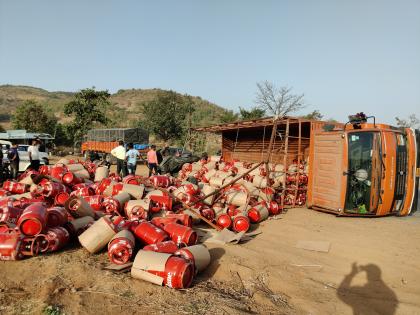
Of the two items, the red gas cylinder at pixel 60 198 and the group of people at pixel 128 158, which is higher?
the group of people at pixel 128 158

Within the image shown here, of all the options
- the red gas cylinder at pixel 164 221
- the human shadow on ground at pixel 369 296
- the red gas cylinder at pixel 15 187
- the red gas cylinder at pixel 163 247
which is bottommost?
the human shadow on ground at pixel 369 296

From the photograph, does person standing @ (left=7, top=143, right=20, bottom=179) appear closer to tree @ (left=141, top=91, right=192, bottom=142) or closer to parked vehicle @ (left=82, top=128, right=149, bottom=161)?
parked vehicle @ (left=82, top=128, right=149, bottom=161)

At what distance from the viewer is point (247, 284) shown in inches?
182

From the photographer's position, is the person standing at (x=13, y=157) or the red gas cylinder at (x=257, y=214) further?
the person standing at (x=13, y=157)

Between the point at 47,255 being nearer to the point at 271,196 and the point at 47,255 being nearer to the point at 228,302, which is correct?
the point at 228,302

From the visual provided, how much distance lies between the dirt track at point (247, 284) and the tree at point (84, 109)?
3247 centimetres

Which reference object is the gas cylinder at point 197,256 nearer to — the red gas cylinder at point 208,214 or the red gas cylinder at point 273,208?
the red gas cylinder at point 208,214

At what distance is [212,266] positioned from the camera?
5.13m

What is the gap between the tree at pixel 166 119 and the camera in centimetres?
3909

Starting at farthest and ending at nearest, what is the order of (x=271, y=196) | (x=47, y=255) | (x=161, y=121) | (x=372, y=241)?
1. (x=161, y=121)
2. (x=271, y=196)
3. (x=372, y=241)
4. (x=47, y=255)

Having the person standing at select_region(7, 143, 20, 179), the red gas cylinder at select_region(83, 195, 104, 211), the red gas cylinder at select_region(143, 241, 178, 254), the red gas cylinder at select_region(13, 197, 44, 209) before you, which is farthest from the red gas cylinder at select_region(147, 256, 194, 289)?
the person standing at select_region(7, 143, 20, 179)

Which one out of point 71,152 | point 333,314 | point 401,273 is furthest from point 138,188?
point 71,152

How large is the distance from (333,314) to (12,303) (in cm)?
368

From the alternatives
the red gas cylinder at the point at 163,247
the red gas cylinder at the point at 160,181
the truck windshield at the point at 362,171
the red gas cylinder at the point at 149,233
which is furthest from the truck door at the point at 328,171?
the red gas cylinder at the point at 163,247
